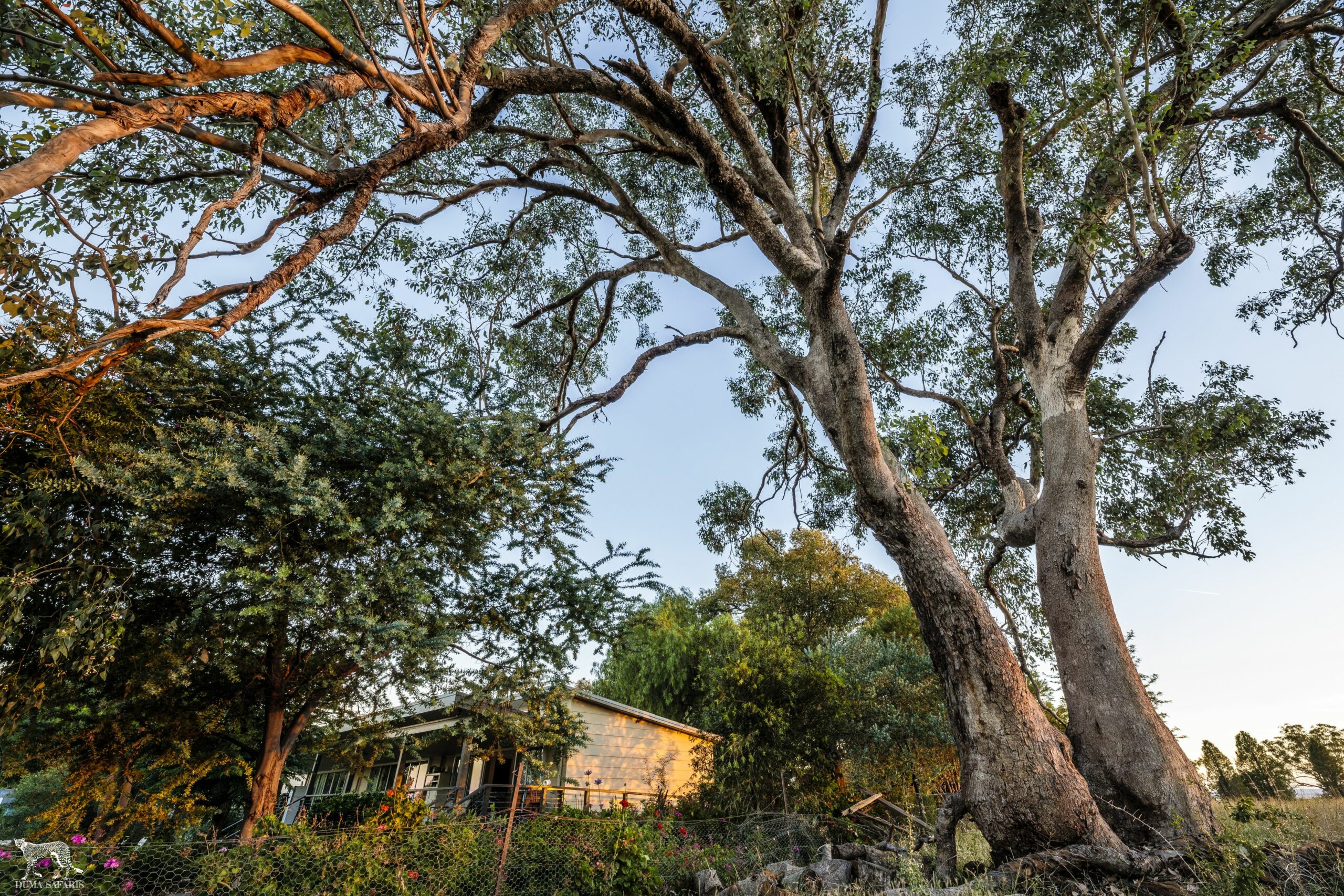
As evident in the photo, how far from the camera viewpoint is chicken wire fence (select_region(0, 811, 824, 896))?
4488mm

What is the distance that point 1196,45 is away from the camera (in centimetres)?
523

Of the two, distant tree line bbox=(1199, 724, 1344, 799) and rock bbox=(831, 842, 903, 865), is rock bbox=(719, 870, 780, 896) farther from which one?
distant tree line bbox=(1199, 724, 1344, 799)

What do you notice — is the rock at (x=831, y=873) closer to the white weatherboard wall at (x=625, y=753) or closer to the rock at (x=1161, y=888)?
the rock at (x=1161, y=888)

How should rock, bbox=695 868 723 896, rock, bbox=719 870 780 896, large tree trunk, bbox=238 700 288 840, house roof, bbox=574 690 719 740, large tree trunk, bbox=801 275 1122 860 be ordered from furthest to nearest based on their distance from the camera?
house roof, bbox=574 690 719 740 → large tree trunk, bbox=238 700 288 840 → rock, bbox=695 868 723 896 → rock, bbox=719 870 780 896 → large tree trunk, bbox=801 275 1122 860

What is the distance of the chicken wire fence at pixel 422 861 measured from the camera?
14.7 ft

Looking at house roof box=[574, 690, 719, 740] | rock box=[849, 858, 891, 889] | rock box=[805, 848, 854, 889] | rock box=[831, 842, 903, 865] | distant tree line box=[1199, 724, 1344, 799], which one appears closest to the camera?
rock box=[849, 858, 891, 889]

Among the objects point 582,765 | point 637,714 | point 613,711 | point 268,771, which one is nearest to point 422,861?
point 268,771

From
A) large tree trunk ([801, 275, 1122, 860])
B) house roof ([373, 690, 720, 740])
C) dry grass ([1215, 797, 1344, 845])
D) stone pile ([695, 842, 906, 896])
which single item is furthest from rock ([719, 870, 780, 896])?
house roof ([373, 690, 720, 740])

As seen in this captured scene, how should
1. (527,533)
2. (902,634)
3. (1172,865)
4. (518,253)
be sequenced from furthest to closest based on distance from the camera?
1. (902,634)
2. (518,253)
3. (527,533)
4. (1172,865)

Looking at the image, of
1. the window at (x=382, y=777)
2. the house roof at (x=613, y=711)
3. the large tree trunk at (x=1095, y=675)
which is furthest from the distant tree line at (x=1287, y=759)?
the window at (x=382, y=777)

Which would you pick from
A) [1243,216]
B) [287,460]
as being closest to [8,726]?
[287,460]

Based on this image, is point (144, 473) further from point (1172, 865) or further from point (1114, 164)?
point (1114, 164)

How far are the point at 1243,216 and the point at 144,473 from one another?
15.6 metres

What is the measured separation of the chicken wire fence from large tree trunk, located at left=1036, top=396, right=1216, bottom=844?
3.96 meters
